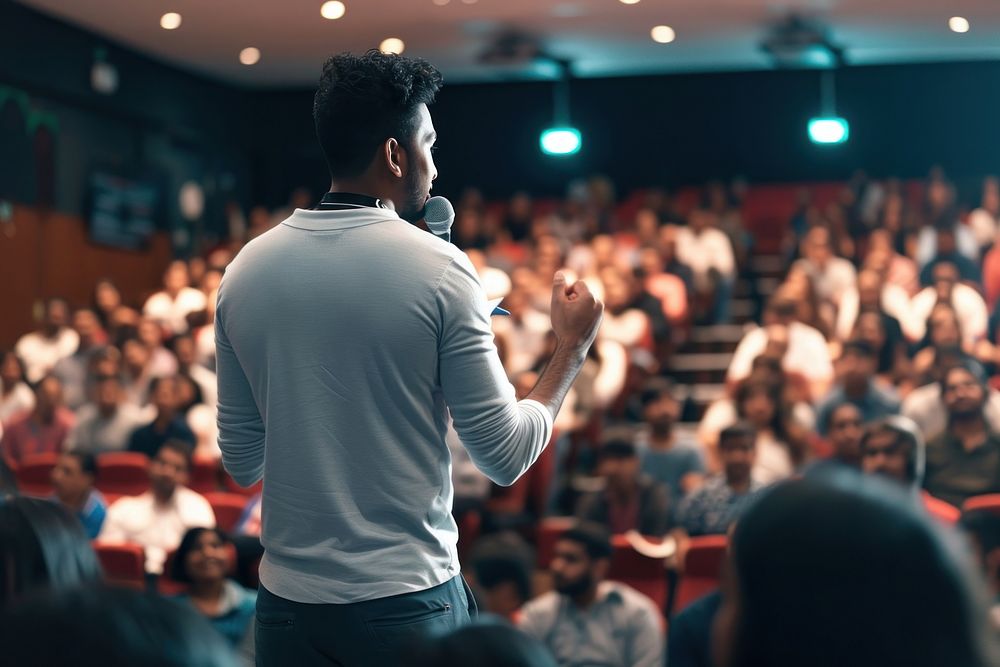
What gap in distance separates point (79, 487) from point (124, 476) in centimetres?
67

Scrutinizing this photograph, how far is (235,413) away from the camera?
1.58m

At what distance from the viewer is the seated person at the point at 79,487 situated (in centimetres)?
576

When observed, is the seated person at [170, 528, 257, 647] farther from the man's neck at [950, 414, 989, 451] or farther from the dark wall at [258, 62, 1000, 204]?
the dark wall at [258, 62, 1000, 204]

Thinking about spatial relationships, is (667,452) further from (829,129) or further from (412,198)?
(829,129)

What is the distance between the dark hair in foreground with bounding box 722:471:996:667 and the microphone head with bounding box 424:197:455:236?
36.7 inches

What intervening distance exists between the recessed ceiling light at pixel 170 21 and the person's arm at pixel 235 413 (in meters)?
8.82

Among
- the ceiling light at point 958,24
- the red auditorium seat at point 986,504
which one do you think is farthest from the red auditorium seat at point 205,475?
the ceiling light at point 958,24

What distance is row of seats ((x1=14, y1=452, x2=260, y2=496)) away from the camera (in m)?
6.45

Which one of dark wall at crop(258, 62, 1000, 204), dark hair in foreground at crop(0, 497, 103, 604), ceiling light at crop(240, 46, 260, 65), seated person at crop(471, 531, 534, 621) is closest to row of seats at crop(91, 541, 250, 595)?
seated person at crop(471, 531, 534, 621)

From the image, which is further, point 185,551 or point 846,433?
point 846,433

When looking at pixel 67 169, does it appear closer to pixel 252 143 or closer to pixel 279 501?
pixel 252 143

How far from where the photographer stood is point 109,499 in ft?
21.0

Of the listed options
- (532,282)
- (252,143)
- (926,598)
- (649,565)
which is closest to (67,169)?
(252,143)

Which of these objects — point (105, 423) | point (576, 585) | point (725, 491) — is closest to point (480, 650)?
point (576, 585)
